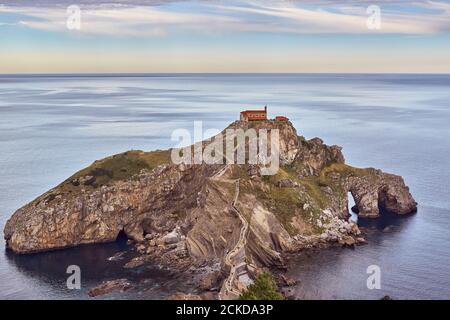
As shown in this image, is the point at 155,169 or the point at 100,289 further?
the point at 155,169

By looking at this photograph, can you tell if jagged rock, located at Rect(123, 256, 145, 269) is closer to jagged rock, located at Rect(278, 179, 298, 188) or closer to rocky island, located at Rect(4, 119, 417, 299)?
rocky island, located at Rect(4, 119, 417, 299)

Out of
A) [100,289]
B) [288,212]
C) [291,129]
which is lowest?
[100,289]

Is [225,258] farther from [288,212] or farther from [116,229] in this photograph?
[116,229]

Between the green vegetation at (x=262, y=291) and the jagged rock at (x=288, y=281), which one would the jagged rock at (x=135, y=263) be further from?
the green vegetation at (x=262, y=291)

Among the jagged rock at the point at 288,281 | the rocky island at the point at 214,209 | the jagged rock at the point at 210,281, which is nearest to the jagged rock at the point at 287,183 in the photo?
the rocky island at the point at 214,209

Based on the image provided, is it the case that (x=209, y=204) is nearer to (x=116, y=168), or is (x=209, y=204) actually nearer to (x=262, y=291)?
(x=116, y=168)
